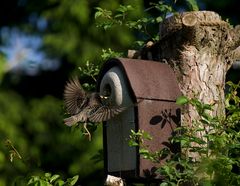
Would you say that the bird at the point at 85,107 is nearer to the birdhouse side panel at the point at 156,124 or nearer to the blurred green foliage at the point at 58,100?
the birdhouse side panel at the point at 156,124

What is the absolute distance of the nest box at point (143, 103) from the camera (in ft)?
13.6

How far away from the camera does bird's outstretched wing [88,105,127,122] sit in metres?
4.18

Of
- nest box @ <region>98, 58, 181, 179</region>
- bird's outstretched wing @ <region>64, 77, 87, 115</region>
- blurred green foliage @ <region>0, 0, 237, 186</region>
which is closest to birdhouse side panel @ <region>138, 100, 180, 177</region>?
nest box @ <region>98, 58, 181, 179</region>

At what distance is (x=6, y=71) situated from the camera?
6.98 m

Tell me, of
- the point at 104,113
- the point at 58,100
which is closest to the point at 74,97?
the point at 104,113

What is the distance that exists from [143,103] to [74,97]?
43cm

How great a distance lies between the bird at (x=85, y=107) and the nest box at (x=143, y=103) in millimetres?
42

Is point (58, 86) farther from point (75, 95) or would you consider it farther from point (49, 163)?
point (75, 95)

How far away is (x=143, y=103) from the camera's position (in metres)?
4.14

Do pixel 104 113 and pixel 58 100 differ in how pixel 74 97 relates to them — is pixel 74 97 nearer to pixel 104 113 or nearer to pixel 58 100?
pixel 104 113

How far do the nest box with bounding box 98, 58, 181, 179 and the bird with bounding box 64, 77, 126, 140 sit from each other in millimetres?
42

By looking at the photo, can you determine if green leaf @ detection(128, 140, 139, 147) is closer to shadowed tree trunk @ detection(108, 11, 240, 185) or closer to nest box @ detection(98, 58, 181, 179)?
nest box @ detection(98, 58, 181, 179)

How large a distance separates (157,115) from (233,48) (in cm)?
51

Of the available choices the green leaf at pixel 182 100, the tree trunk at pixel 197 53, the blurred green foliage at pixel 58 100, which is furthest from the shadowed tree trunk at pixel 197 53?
the blurred green foliage at pixel 58 100
